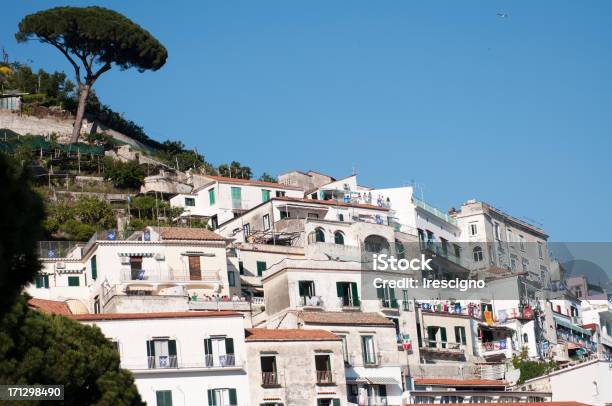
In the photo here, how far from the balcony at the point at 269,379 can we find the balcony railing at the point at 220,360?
136cm

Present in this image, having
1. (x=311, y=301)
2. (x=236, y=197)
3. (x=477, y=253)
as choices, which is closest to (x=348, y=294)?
(x=311, y=301)

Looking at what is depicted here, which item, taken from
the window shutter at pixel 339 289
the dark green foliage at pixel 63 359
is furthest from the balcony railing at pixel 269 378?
the dark green foliage at pixel 63 359

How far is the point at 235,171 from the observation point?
365 feet

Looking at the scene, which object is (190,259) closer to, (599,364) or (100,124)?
(599,364)

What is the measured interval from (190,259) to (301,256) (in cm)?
837

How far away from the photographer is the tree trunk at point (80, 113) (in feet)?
354

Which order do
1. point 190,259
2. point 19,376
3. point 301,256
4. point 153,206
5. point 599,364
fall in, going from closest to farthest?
1. point 19,376
2. point 599,364
3. point 190,259
4. point 301,256
5. point 153,206

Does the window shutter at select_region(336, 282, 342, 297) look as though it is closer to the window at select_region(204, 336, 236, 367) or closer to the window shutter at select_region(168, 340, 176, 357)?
the window at select_region(204, 336, 236, 367)

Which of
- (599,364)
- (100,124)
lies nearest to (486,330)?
(599,364)

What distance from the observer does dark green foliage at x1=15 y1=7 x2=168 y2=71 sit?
108m

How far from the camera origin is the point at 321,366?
56.5 meters

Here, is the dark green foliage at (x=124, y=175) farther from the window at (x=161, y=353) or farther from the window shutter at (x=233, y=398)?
the window shutter at (x=233, y=398)

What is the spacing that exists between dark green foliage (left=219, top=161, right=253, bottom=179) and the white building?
1476 centimetres

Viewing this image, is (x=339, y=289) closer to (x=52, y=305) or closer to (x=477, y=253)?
(x=52, y=305)
